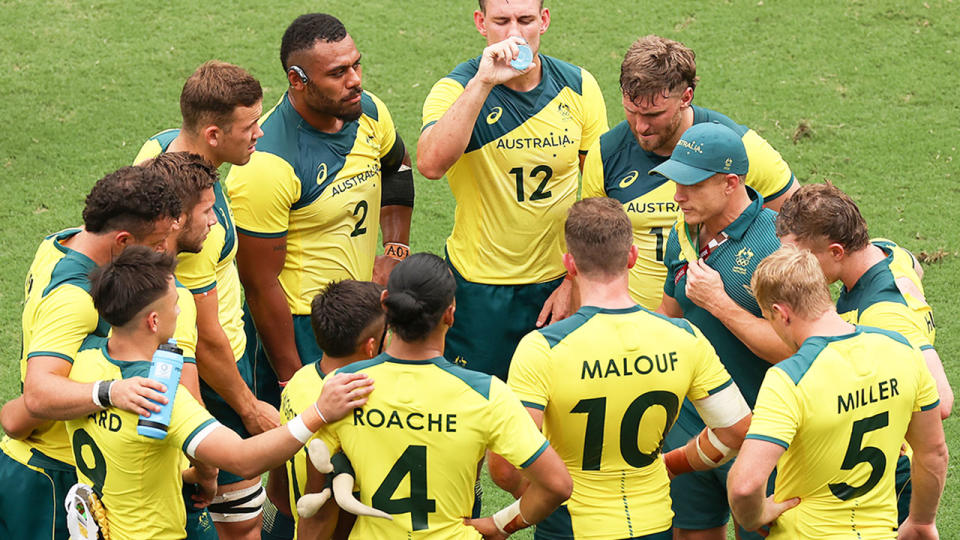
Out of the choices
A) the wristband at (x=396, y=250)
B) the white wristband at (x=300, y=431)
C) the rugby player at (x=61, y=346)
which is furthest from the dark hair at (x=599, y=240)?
the wristband at (x=396, y=250)

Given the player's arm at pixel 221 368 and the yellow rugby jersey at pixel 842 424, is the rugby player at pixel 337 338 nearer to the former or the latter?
the player's arm at pixel 221 368

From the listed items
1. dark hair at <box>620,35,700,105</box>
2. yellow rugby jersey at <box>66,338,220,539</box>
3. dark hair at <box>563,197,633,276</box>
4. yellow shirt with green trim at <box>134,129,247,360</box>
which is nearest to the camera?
yellow rugby jersey at <box>66,338,220,539</box>

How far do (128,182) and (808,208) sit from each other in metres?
2.60

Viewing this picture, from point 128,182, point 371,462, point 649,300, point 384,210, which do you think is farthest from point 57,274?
point 649,300

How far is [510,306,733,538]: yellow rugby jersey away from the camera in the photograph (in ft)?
12.6

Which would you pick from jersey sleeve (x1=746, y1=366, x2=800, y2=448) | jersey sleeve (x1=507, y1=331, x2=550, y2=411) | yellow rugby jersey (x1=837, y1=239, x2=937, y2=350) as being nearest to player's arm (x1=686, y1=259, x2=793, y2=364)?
yellow rugby jersey (x1=837, y1=239, x2=937, y2=350)

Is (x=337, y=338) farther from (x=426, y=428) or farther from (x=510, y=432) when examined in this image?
(x=510, y=432)

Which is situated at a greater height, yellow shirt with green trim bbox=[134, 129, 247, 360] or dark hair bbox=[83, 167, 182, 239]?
dark hair bbox=[83, 167, 182, 239]

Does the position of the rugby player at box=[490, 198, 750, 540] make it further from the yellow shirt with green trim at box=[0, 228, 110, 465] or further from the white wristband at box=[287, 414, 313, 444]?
the yellow shirt with green trim at box=[0, 228, 110, 465]

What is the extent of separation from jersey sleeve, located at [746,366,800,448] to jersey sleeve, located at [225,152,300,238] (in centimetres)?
249

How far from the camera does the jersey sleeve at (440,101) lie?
542 cm

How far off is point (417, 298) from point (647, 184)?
196 cm

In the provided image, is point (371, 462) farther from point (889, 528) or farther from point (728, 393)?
point (889, 528)

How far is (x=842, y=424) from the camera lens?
369cm
